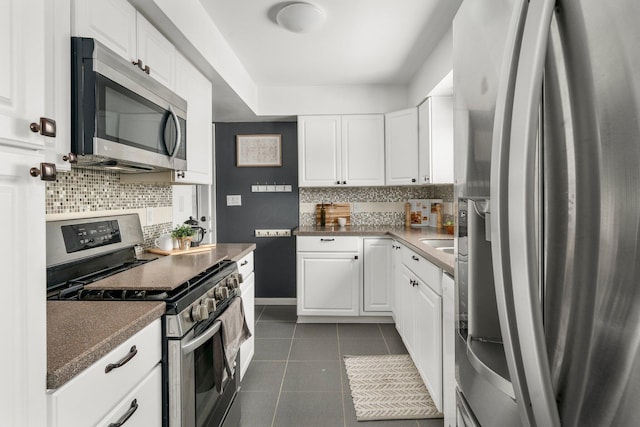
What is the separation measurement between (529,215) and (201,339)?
1.24m

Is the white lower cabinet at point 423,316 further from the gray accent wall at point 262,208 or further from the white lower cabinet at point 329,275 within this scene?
the gray accent wall at point 262,208

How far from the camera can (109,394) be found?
0.92m

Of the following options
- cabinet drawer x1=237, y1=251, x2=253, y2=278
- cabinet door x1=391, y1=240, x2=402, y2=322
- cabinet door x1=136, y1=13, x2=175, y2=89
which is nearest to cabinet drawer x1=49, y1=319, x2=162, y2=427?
cabinet drawer x1=237, y1=251, x2=253, y2=278

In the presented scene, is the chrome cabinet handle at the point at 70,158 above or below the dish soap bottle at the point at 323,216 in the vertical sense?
above

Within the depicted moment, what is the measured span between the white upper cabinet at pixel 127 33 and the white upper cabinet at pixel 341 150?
1.82 metres

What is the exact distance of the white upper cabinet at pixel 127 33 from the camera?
1.34 metres

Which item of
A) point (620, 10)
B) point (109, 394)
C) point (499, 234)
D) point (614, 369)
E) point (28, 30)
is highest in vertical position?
point (28, 30)

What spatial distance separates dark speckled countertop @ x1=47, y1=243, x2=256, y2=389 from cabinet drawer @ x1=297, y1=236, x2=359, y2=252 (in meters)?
1.88

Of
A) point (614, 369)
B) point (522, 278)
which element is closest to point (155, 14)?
point (522, 278)

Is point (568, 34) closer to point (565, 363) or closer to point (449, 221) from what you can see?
point (565, 363)

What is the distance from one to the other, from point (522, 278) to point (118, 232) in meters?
1.94

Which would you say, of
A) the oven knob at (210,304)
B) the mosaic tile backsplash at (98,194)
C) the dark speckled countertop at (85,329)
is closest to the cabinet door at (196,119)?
the mosaic tile backsplash at (98,194)

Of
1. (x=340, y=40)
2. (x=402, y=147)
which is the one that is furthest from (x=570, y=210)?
(x=402, y=147)

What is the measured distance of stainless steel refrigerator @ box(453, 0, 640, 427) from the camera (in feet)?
1.34
